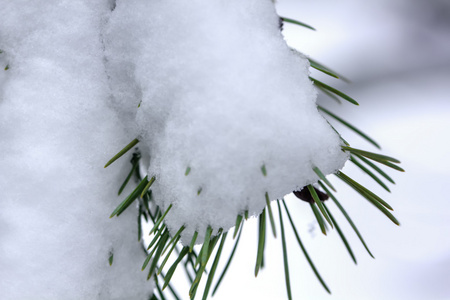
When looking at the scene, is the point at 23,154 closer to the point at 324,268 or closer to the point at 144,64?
Result: the point at 144,64

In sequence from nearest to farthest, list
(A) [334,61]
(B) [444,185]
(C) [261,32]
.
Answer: (C) [261,32], (A) [334,61], (B) [444,185]

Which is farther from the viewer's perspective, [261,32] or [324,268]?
[324,268]

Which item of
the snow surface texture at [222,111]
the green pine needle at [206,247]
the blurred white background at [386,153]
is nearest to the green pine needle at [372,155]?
the snow surface texture at [222,111]

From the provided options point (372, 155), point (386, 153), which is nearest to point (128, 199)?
point (372, 155)

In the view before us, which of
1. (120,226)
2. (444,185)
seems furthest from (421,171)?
(120,226)

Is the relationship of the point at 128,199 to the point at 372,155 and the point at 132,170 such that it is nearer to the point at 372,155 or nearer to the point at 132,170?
the point at 132,170
